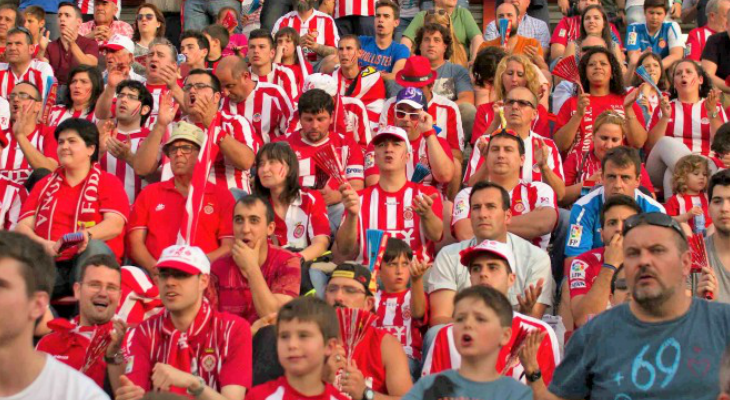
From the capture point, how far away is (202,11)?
1334 cm

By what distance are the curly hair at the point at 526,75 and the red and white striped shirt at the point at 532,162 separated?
2.48 feet

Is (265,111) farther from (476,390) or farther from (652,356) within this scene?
(652,356)

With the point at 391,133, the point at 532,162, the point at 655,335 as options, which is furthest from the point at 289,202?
the point at 655,335

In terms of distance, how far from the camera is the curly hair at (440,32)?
35.9 ft

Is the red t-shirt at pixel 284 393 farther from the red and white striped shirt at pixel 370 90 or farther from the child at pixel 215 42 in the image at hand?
the child at pixel 215 42

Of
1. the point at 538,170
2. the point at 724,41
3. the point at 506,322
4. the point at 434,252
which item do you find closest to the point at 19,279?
the point at 506,322

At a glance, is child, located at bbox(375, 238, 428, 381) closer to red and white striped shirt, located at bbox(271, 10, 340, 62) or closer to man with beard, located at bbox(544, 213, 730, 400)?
man with beard, located at bbox(544, 213, 730, 400)

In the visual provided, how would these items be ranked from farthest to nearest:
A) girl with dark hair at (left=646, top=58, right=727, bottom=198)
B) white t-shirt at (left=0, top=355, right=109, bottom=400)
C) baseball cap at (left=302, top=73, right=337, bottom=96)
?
baseball cap at (left=302, top=73, right=337, bottom=96) < girl with dark hair at (left=646, top=58, right=727, bottom=198) < white t-shirt at (left=0, top=355, right=109, bottom=400)

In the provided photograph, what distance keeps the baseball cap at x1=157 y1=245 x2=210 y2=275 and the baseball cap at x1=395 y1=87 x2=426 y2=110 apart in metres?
3.46

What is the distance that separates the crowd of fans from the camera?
449cm

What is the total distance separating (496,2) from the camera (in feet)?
45.0

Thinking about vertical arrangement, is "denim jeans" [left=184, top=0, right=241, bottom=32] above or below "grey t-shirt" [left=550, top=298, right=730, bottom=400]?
above

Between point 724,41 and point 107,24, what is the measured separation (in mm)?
6378

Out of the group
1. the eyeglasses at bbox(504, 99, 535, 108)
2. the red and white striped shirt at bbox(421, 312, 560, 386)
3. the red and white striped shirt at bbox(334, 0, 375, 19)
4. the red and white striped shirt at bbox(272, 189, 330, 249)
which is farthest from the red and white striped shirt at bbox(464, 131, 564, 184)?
the red and white striped shirt at bbox(334, 0, 375, 19)
